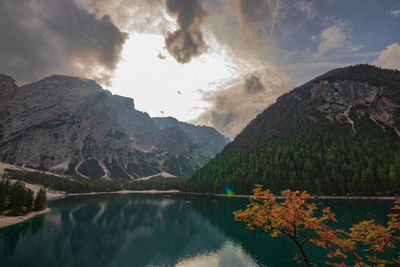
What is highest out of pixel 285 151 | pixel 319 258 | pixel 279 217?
pixel 285 151

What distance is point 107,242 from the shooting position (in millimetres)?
66938

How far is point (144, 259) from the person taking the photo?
5125 centimetres

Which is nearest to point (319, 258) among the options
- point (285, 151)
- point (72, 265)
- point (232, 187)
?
point (72, 265)

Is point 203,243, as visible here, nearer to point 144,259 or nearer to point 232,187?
point 144,259

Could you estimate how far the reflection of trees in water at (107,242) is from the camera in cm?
5025

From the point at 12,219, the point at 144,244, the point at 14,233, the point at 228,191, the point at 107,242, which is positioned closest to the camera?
the point at 144,244

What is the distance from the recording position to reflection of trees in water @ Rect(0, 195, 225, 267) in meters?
50.2

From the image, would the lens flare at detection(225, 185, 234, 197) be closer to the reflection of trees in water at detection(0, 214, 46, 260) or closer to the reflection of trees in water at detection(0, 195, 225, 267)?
the reflection of trees in water at detection(0, 195, 225, 267)

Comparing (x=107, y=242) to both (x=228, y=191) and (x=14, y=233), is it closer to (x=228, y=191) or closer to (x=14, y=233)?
(x=14, y=233)

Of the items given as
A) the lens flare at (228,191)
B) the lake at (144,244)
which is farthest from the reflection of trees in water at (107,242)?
the lens flare at (228,191)

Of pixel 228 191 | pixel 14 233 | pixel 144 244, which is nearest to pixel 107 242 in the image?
pixel 144 244

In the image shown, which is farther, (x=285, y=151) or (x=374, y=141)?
(x=285, y=151)

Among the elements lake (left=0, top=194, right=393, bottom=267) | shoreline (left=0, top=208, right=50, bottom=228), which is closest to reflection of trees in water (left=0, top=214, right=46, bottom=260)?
lake (left=0, top=194, right=393, bottom=267)

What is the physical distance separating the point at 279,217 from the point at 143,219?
103 meters
